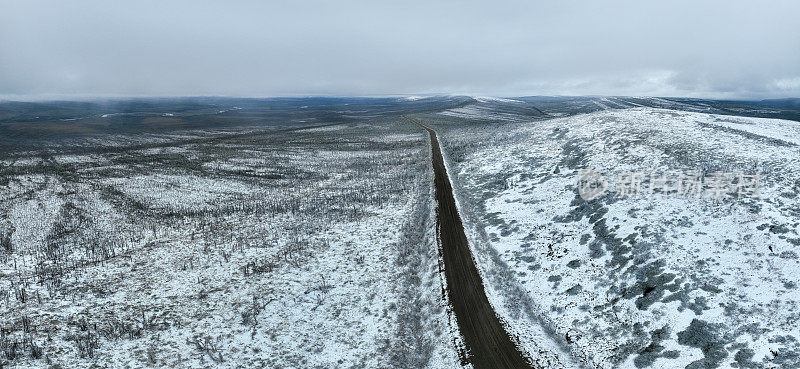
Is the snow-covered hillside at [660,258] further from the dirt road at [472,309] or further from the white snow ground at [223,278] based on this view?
the white snow ground at [223,278]

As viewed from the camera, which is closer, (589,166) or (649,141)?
(589,166)

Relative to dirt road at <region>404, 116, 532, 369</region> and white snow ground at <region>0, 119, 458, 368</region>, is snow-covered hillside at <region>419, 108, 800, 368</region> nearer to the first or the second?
dirt road at <region>404, 116, 532, 369</region>

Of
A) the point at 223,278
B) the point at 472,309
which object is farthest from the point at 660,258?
the point at 223,278

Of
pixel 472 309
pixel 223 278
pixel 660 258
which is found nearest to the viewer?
pixel 472 309

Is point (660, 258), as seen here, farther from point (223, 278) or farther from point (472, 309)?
point (223, 278)

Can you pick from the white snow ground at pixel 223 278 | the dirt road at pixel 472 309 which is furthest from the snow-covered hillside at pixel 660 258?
the white snow ground at pixel 223 278

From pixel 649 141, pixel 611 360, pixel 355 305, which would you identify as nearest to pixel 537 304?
pixel 611 360

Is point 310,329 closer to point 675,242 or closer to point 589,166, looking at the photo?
point 675,242

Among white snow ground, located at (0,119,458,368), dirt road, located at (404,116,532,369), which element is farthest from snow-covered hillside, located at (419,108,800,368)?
white snow ground, located at (0,119,458,368)
